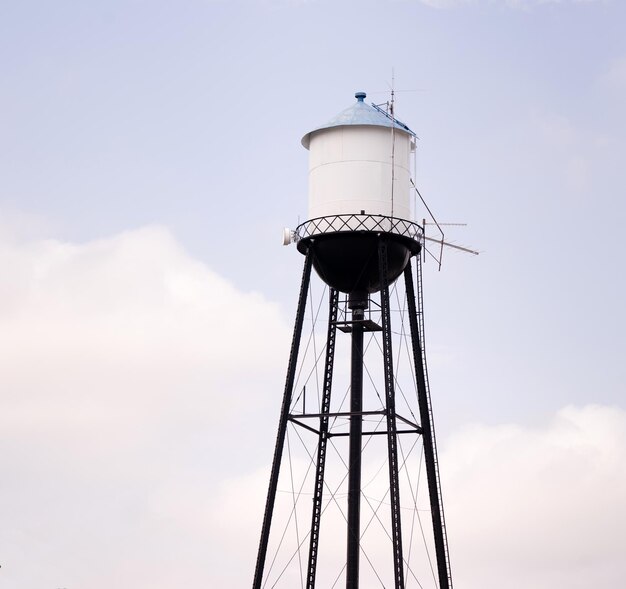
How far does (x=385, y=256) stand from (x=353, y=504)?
7.57 meters

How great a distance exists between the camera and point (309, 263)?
42125 mm

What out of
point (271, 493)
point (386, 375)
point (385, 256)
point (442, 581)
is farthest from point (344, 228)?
point (442, 581)

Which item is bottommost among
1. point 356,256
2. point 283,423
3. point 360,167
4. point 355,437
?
point 283,423

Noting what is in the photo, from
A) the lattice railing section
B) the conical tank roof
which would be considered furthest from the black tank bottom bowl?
the conical tank roof

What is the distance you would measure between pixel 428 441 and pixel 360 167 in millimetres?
8477

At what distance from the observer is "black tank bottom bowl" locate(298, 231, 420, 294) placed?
137 ft

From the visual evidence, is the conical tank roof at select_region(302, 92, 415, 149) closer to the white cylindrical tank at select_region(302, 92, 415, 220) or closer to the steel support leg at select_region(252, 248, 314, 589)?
the white cylindrical tank at select_region(302, 92, 415, 220)

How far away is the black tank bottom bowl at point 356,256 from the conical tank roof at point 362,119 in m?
3.54

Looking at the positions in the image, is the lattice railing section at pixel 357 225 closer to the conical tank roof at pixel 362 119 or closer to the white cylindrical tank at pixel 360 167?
the white cylindrical tank at pixel 360 167

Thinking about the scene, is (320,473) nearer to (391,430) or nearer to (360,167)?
(391,430)

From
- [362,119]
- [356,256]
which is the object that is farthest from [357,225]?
[362,119]

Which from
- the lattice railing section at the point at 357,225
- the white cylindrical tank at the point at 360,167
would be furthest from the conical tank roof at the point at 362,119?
the lattice railing section at the point at 357,225

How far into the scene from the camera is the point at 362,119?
42.8 m

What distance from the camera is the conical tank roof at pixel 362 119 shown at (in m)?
42.7
